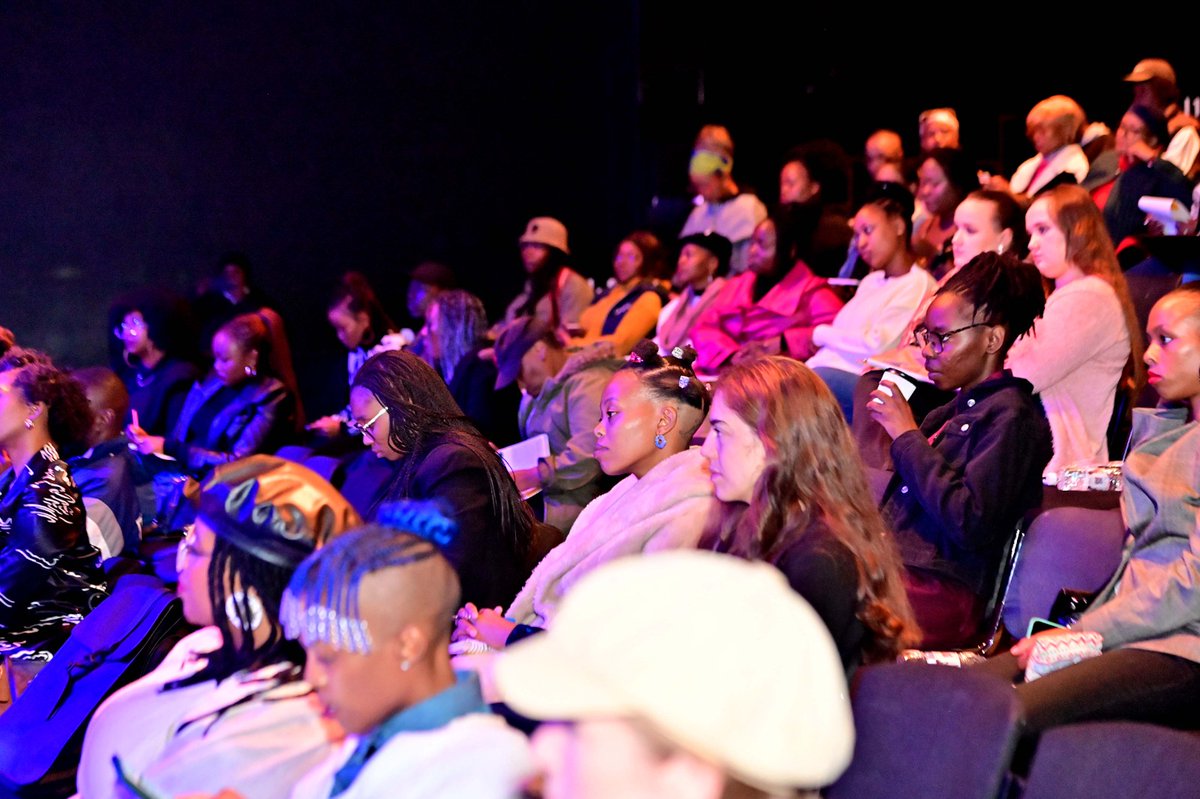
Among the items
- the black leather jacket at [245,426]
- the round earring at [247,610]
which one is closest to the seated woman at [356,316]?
the black leather jacket at [245,426]

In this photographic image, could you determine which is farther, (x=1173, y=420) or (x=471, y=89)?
(x=471, y=89)

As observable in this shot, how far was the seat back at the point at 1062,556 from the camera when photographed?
10.6ft

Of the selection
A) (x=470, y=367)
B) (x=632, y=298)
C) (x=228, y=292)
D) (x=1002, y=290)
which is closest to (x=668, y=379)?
(x=1002, y=290)

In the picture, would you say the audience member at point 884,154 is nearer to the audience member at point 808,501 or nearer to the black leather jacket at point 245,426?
the black leather jacket at point 245,426

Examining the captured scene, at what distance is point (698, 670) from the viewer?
1.27 m

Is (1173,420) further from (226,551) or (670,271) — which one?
(670,271)

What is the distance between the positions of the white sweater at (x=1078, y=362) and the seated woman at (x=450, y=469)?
1.80 metres

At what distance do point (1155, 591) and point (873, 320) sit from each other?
8.74 feet

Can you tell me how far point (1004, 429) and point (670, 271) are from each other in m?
5.47

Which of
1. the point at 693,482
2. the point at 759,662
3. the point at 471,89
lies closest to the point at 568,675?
the point at 759,662

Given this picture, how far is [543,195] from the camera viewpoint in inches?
403

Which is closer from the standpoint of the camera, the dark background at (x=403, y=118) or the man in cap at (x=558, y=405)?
the man in cap at (x=558, y=405)

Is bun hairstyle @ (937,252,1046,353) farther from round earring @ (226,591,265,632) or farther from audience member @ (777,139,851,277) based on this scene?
audience member @ (777,139,851,277)

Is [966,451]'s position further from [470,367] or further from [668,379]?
[470,367]
